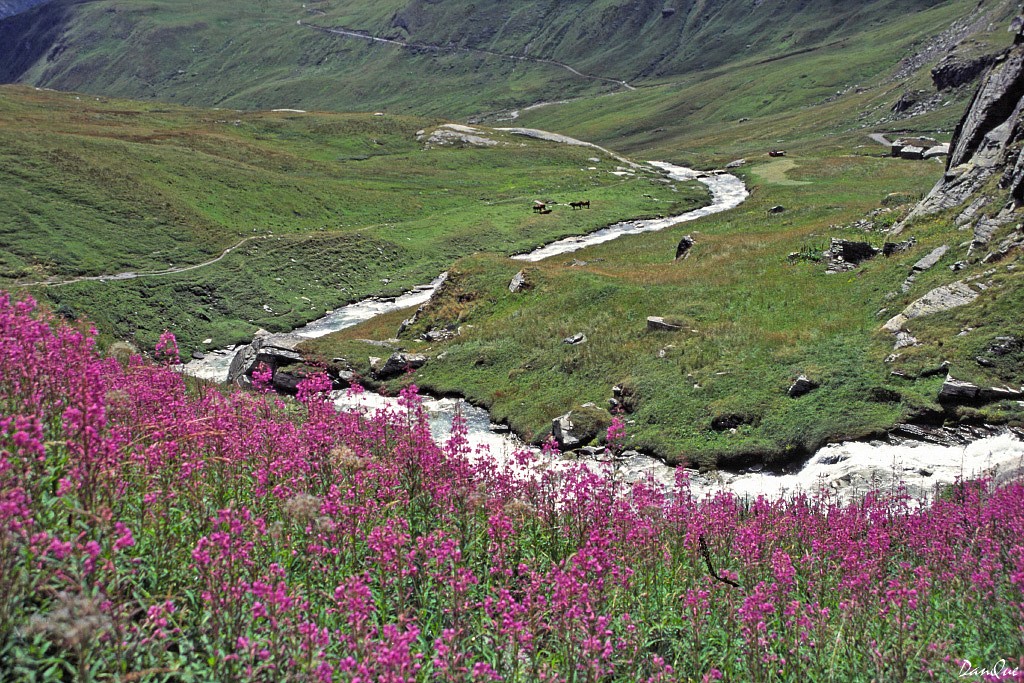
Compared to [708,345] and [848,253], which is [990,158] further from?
[708,345]

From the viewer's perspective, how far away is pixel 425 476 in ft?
33.5

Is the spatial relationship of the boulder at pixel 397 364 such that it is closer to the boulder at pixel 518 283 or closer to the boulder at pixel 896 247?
the boulder at pixel 518 283

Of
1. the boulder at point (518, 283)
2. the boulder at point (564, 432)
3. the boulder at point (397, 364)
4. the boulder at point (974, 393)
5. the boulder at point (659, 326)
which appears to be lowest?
the boulder at point (397, 364)

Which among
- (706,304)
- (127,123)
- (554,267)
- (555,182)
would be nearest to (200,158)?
(127,123)

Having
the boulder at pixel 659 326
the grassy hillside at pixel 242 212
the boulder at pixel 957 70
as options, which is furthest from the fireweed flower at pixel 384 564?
the boulder at pixel 957 70

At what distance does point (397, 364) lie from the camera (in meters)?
37.9

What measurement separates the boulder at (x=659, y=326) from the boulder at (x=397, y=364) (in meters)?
12.0

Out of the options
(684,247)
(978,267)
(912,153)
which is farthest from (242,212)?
(912,153)

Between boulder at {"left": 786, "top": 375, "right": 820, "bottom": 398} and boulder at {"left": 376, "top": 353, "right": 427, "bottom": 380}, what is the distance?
755 inches

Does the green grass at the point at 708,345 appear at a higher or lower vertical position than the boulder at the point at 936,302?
lower

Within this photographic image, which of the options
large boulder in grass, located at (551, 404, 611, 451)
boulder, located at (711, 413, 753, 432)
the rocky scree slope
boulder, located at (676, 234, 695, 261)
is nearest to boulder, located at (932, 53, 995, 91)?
the rocky scree slope

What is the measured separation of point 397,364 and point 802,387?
796 inches

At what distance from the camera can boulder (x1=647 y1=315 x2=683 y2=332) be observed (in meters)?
34.0

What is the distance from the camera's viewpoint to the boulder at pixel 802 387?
25625mm
